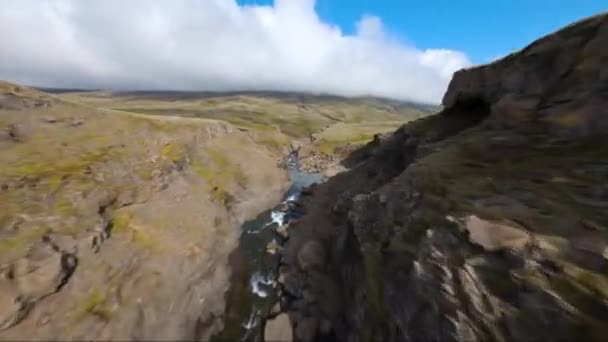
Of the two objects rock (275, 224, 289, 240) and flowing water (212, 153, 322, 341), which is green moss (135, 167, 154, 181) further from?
rock (275, 224, 289, 240)

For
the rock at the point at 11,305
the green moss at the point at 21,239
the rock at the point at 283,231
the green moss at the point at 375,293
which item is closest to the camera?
the green moss at the point at 375,293

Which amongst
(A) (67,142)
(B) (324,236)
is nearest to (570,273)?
(B) (324,236)

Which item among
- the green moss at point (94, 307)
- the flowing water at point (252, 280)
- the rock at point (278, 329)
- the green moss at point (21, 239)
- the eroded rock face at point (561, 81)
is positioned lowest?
the flowing water at point (252, 280)

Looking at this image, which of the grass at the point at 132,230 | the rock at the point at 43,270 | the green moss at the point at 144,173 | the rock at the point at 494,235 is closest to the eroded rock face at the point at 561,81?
the rock at the point at 494,235

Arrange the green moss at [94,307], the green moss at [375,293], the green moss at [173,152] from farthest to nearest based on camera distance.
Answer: the green moss at [173,152]
the green moss at [94,307]
the green moss at [375,293]

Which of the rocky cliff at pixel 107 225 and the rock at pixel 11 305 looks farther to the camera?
the rocky cliff at pixel 107 225

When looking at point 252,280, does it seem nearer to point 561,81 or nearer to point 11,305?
point 11,305

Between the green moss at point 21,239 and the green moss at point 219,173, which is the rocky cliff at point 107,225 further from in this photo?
the green moss at point 219,173
